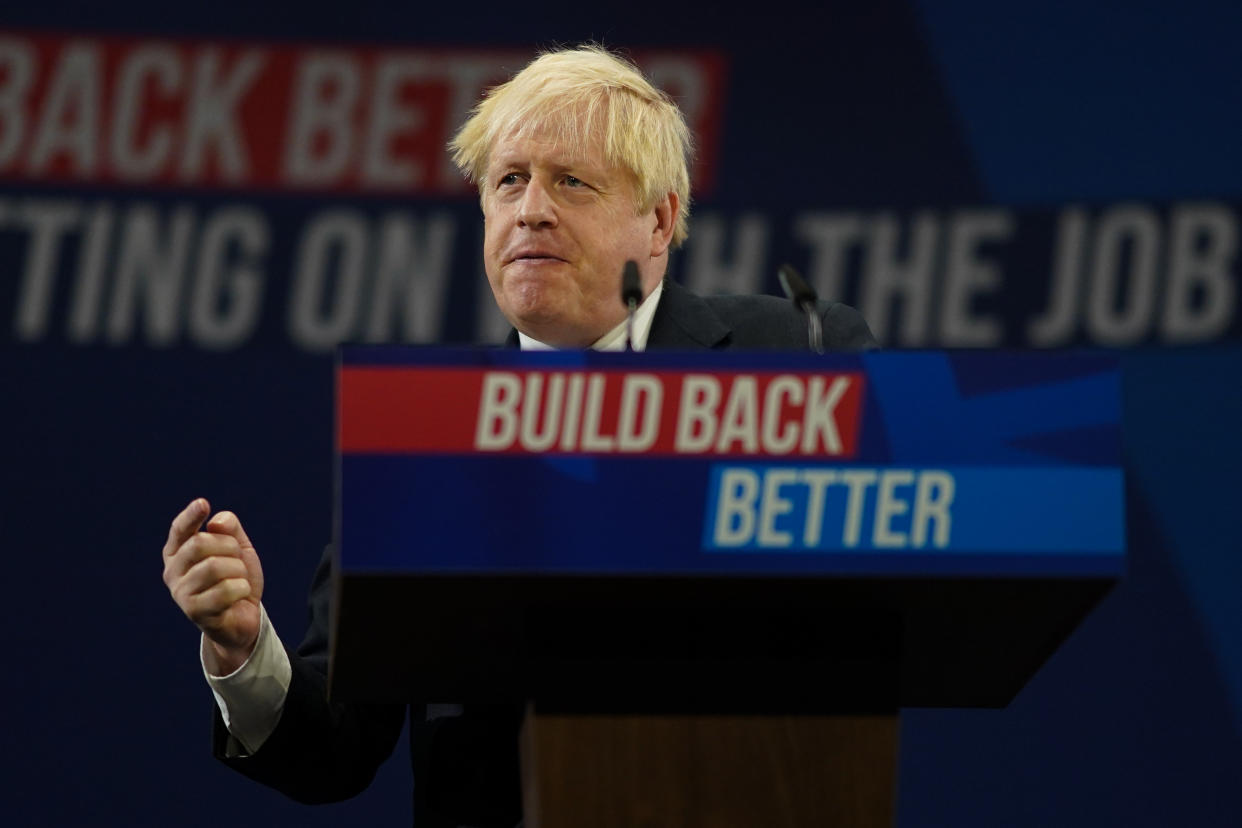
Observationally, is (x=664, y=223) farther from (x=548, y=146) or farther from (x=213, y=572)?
(x=213, y=572)

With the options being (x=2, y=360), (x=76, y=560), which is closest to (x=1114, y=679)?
(x=76, y=560)

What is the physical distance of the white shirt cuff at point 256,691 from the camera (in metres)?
1.81

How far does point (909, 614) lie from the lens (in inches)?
59.5

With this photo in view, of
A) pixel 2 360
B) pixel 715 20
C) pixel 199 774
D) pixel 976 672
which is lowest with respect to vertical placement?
pixel 199 774

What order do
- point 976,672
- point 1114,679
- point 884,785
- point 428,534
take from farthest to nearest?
point 1114,679, point 976,672, point 884,785, point 428,534

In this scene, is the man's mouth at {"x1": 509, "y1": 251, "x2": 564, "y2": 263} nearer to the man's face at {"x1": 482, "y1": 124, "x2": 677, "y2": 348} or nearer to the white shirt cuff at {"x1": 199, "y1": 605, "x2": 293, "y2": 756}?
the man's face at {"x1": 482, "y1": 124, "x2": 677, "y2": 348}

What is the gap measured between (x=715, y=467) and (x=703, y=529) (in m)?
0.05

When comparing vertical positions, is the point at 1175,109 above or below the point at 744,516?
above

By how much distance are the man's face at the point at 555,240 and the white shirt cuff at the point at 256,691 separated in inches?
19.0

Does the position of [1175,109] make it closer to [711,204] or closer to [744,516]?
[711,204]

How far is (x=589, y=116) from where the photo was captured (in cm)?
210

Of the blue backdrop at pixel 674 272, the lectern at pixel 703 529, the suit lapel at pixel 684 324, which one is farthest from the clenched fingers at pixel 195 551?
the blue backdrop at pixel 674 272

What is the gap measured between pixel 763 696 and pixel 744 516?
0.65ft

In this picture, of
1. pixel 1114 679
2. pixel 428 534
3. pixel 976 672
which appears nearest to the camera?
pixel 428 534
